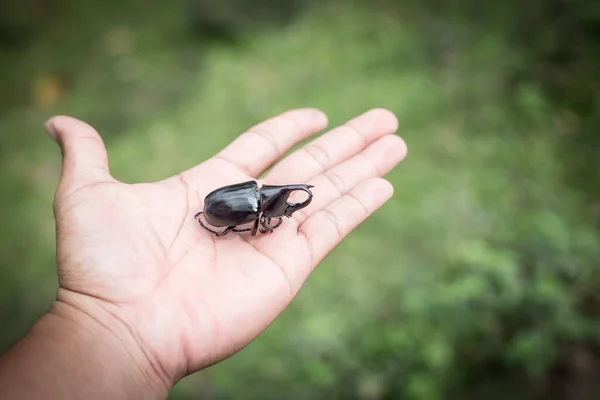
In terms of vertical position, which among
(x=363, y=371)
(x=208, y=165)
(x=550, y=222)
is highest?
(x=208, y=165)

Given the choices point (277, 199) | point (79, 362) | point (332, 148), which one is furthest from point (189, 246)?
point (332, 148)

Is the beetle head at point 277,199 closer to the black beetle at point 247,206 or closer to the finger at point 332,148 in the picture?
the black beetle at point 247,206

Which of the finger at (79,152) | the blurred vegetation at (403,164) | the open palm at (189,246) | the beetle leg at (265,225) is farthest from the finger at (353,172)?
the finger at (79,152)

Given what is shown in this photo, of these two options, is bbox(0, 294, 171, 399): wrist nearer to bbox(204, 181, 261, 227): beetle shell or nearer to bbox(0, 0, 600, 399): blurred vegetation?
bbox(204, 181, 261, 227): beetle shell

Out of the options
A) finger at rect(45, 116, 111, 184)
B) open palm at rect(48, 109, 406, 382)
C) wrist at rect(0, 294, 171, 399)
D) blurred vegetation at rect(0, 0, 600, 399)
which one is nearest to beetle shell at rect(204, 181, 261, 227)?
open palm at rect(48, 109, 406, 382)

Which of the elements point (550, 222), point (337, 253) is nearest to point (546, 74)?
point (550, 222)

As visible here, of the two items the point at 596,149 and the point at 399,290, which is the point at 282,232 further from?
the point at 596,149
